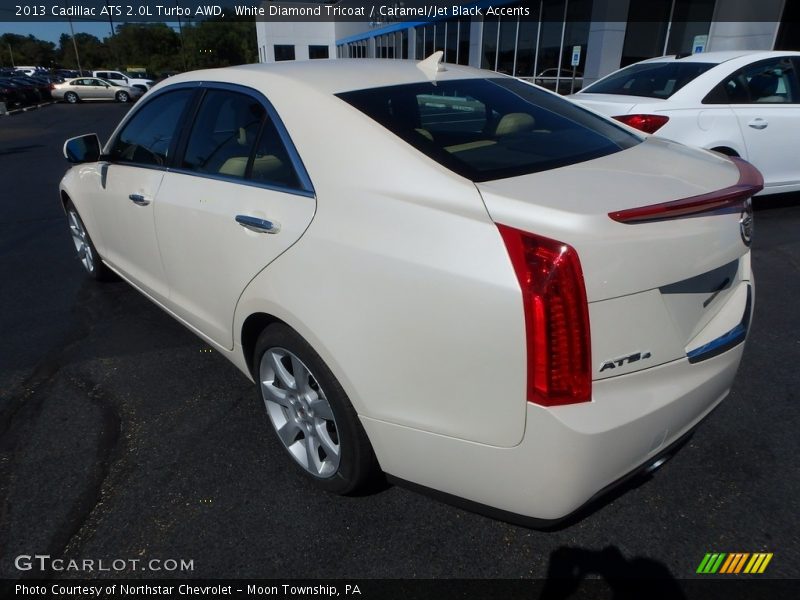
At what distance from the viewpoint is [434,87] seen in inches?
102

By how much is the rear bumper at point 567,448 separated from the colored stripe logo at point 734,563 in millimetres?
484

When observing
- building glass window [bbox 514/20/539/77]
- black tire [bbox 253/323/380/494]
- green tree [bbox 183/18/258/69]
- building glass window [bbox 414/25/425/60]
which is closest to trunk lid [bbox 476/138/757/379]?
black tire [bbox 253/323/380/494]

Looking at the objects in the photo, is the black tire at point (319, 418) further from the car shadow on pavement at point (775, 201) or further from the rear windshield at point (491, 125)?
the car shadow on pavement at point (775, 201)

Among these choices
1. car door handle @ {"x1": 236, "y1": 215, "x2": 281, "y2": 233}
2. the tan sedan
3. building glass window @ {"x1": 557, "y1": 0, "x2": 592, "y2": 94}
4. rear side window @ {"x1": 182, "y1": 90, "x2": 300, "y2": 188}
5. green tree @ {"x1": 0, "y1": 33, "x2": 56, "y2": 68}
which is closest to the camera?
car door handle @ {"x1": 236, "y1": 215, "x2": 281, "y2": 233}

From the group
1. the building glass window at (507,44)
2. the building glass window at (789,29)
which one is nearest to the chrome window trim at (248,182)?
the building glass window at (789,29)

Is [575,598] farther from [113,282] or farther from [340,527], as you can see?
[113,282]

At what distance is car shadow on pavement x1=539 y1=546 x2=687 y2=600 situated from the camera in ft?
6.30

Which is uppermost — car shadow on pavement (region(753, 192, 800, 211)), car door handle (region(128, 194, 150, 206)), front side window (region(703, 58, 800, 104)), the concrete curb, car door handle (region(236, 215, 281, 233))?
front side window (region(703, 58, 800, 104))

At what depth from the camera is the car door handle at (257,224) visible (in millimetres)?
2148

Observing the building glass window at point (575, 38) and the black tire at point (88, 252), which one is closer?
the black tire at point (88, 252)

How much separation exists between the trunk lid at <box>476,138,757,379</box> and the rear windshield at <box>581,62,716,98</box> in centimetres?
436

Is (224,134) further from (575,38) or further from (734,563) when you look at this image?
(575,38)

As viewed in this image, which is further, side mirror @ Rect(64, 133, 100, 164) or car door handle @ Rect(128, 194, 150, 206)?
side mirror @ Rect(64, 133, 100, 164)

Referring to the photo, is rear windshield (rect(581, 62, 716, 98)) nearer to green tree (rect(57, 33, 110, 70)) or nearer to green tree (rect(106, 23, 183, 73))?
green tree (rect(106, 23, 183, 73))
